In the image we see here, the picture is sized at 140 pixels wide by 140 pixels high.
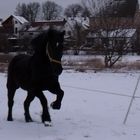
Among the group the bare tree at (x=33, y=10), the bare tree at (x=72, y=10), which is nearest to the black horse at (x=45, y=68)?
the bare tree at (x=72, y=10)

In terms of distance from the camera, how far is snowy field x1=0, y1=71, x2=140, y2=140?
7.19 metres

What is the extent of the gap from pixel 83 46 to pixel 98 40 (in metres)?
24.6

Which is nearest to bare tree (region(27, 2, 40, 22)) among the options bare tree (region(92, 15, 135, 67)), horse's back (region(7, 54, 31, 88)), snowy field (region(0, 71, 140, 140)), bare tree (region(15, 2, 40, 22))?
bare tree (region(15, 2, 40, 22))

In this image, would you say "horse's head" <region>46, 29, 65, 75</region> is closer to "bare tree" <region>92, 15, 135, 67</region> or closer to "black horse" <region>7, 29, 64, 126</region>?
"black horse" <region>7, 29, 64, 126</region>

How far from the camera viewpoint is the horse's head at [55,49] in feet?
23.9

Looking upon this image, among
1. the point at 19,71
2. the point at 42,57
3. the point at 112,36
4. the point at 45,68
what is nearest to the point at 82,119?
the point at 19,71

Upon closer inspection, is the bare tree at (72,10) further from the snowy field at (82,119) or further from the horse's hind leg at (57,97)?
the horse's hind leg at (57,97)

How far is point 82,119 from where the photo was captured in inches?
A: 348

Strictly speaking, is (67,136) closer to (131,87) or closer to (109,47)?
(131,87)

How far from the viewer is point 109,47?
1169 inches

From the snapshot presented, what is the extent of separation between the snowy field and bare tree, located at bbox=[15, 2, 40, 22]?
91.2 meters

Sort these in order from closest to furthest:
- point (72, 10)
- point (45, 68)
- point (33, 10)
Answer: point (45, 68) → point (72, 10) → point (33, 10)

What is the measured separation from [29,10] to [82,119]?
9890 cm

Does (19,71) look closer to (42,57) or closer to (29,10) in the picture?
(42,57)
